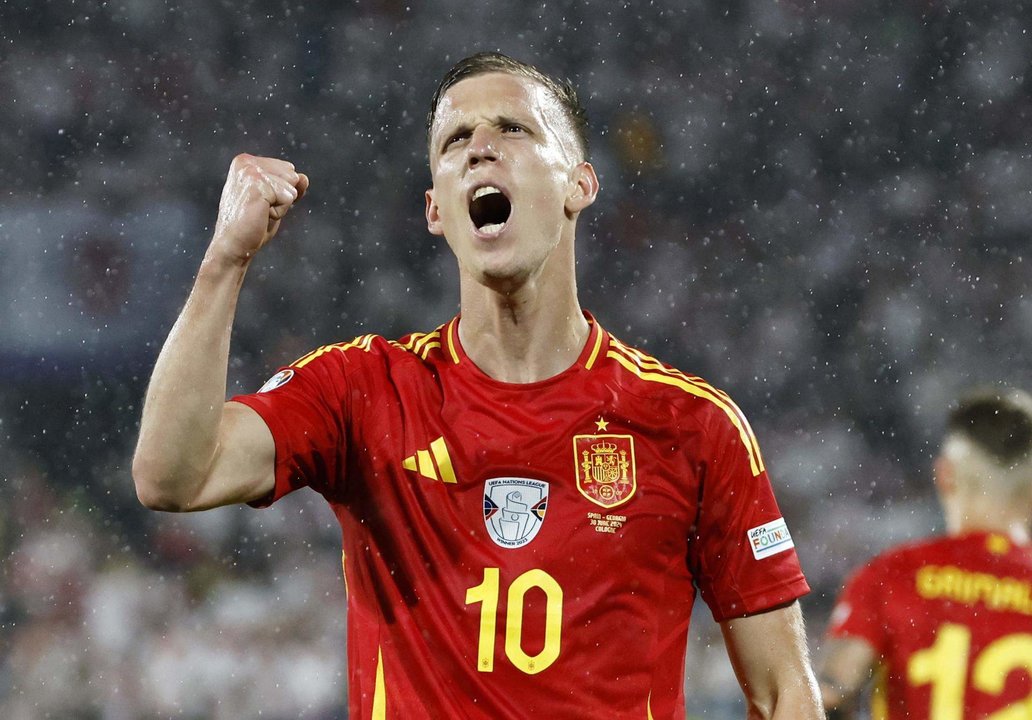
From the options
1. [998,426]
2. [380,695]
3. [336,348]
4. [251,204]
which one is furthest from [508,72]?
[998,426]

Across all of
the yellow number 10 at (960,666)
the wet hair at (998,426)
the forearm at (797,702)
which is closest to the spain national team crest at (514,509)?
the forearm at (797,702)

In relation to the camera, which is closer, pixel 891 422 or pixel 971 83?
pixel 891 422

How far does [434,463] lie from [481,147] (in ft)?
2.11

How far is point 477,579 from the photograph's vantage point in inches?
91.8

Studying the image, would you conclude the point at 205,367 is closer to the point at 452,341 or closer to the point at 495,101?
the point at 452,341

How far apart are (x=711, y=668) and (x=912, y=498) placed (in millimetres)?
1918

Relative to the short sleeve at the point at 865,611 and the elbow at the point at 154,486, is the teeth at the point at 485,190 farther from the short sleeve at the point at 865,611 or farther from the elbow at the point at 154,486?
the short sleeve at the point at 865,611

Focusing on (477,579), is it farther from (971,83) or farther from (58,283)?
(971,83)

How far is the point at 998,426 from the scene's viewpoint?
387cm

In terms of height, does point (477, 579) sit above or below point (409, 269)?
below

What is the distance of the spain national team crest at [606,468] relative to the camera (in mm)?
2424

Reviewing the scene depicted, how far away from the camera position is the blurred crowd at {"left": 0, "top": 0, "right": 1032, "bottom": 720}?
6.76 m

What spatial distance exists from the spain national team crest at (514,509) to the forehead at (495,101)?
29.8 inches

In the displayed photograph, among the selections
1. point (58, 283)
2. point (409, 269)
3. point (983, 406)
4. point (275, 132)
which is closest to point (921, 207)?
point (409, 269)
